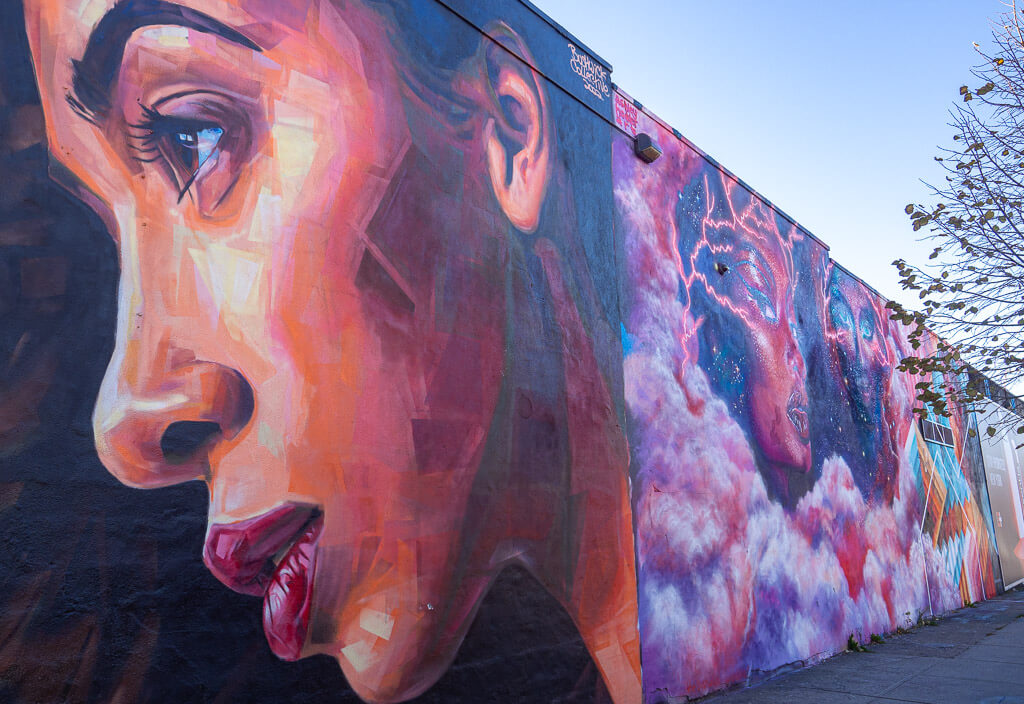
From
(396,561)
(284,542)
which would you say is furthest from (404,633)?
(284,542)

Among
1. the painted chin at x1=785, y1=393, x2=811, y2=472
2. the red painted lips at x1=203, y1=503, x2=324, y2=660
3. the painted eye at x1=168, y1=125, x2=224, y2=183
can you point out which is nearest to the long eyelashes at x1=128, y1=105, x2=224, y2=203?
the painted eye at x1=168, y1=125, x2=224, y2=183

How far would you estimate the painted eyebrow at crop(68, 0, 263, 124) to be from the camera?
10.7 ft

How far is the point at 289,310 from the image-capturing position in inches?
153

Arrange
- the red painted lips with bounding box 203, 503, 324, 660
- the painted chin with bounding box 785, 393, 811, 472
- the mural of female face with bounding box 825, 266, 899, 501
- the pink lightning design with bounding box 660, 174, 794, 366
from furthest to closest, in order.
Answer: the mural of female face with bounding box 825, 266, 899, 501
the painted chin with bounding box 785, 393, 811, 472
the pink lightning design with bounding box 660, 174, 794, 366
the red painted lips with bounding box 203, 503, 324, 660

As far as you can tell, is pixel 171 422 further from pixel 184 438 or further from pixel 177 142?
pixel 177 142

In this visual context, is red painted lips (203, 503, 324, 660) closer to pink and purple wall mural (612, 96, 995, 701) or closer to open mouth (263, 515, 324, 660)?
open mouth (263, 515, 324, 660)

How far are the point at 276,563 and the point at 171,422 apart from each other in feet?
2.90

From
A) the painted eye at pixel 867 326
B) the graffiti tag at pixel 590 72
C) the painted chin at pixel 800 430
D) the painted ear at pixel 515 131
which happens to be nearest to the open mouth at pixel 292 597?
the painted ear at pixel 515 131

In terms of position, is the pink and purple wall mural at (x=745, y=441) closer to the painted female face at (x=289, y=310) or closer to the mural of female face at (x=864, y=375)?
the mural of female face at (x=864, y=375)

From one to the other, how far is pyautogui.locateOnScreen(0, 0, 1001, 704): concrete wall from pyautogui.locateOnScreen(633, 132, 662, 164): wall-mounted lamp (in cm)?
17

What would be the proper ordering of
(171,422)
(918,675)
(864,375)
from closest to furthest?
1. (171,422)
2. (918,675)
3. (864,375)

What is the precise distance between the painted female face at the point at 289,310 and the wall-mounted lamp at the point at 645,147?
294cm

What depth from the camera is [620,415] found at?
6.30m

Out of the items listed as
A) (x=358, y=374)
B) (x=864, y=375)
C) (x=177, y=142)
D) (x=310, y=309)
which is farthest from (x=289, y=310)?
(x=864, y=375)
